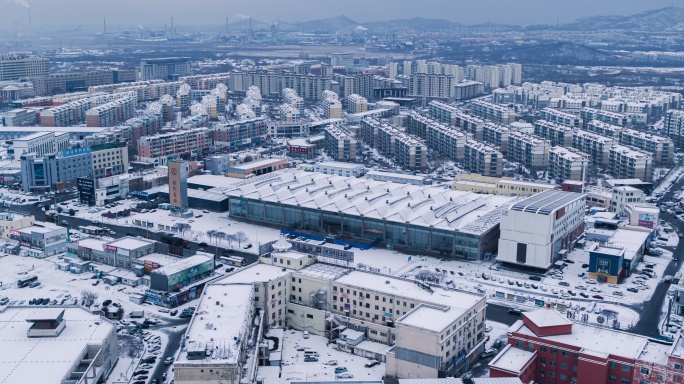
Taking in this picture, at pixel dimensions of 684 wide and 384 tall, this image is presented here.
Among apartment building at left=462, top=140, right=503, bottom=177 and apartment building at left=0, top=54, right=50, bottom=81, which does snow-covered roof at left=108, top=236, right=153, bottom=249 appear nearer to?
apartment building at left=462, top=140, right=503, bottom=177

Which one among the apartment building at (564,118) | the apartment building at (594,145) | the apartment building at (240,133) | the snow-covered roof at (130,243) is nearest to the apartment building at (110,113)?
the apartment building at (240,133)

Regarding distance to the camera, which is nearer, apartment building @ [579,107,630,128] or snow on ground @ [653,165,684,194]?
snow on ground @ [653,165,684,194]

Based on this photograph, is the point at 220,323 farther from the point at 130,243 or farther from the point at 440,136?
the point at 440,136

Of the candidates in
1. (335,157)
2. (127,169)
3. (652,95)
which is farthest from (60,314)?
(652,95)

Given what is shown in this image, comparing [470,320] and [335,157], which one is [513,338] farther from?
[335,157]

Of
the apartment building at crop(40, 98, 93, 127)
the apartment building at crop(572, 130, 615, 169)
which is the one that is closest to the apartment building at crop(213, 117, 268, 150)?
the apartment building at crop(40, 98, 93, 127)
